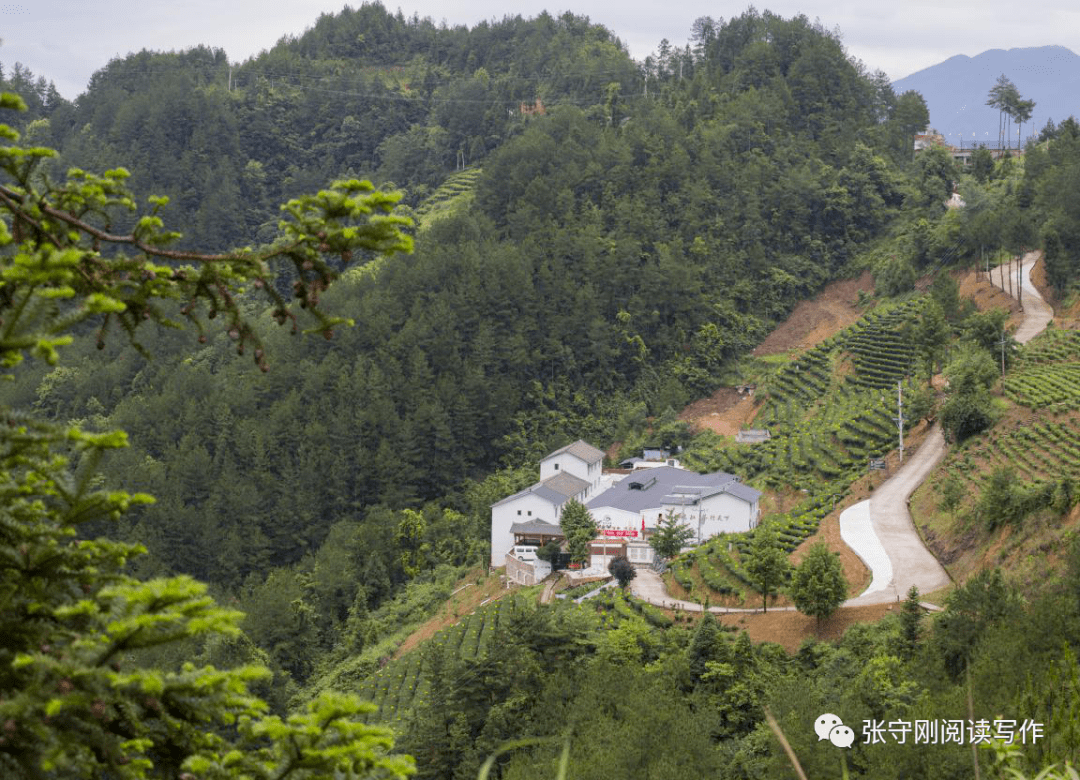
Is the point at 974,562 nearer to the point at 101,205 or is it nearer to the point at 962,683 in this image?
the point at 962,683

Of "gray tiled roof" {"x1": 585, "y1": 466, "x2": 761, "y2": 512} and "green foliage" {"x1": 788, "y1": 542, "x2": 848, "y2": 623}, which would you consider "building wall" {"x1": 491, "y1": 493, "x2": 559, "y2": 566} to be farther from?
"green foliage" {"x1": 788, "y1": 542, "x2": 848, "y2": 623}

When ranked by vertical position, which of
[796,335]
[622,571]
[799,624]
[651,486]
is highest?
[796,335]

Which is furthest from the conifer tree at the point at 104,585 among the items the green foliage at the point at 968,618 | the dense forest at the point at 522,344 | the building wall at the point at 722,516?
the building wall at the point at 722,516

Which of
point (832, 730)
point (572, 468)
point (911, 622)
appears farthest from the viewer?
point (572, 468)

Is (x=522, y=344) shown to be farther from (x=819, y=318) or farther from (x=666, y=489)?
(x=666, y=489)

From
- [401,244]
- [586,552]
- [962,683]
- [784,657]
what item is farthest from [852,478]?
[401,244]

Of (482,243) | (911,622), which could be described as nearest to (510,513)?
(911,622)
